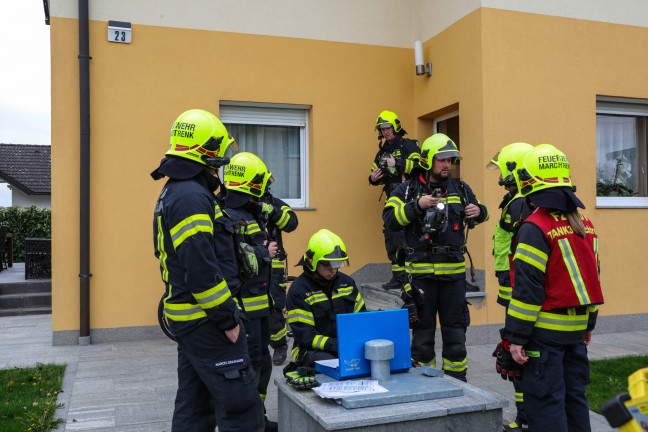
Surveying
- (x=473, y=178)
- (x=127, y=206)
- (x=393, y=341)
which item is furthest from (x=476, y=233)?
(x=127, y=206)

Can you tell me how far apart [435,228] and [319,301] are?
1.24 meters

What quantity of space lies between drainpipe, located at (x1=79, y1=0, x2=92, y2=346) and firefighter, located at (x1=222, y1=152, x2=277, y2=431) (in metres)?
3.06

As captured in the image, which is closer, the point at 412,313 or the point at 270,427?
the point at 270,427

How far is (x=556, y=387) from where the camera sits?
138 inches

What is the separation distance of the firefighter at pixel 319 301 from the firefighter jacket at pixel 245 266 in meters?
0.25

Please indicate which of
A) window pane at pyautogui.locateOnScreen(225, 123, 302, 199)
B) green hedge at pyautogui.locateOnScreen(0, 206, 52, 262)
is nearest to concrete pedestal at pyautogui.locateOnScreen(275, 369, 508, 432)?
window pane at pyautogui.locateOnScreen(225, 123, 302, 199)

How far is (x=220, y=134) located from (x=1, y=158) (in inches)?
1329

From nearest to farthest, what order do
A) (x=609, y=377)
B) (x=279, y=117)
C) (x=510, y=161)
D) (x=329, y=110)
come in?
(x=510, y=161)
(x=609, y=377)
(x=329, y=110)
(x=279, y=117)

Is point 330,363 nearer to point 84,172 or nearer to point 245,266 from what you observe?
point 245,266

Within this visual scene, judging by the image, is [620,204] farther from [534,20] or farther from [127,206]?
[127,206]

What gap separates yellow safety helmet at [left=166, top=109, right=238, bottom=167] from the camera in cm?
344

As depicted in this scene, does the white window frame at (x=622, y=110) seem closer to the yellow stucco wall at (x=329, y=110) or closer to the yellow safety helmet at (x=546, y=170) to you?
the yellow stucco wall at (x=329, y=110)

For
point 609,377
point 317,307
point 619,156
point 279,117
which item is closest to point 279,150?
point 279,117

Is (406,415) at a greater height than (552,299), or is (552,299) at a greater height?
(552,299)
